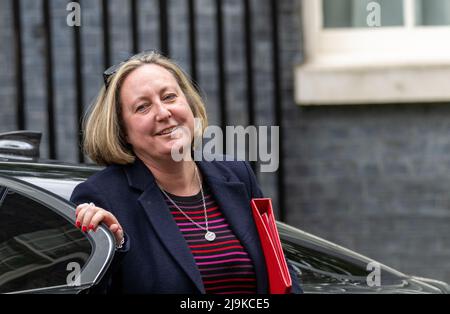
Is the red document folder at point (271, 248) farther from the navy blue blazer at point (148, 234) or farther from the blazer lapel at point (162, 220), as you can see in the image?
the blazer lapel at point (162, 220)

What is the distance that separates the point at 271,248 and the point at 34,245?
664 millimetres

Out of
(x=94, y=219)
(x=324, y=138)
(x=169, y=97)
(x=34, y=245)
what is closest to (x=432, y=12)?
(x=324, y=138)

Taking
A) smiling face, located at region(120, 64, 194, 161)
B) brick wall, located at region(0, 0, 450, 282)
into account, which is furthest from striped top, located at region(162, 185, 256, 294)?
brick wall, located at region(0, 0, 450, 282)

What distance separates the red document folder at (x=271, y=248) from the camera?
3.17 meters

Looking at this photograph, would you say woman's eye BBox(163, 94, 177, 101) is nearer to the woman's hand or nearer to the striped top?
the striped top

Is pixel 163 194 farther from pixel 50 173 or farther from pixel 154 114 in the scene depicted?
pixel 50 173

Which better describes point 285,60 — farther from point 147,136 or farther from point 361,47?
point 147,136

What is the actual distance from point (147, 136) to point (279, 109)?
14.9 feet

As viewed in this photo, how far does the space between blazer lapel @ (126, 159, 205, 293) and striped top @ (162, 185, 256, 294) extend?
0.15ft

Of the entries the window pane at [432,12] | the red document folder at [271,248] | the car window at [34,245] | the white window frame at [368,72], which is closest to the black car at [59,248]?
the car window at [34,245]

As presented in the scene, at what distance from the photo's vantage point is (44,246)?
125 inches

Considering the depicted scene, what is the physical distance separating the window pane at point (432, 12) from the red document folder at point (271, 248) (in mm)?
5138

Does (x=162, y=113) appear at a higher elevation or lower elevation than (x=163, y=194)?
higher
